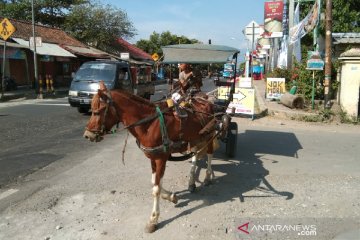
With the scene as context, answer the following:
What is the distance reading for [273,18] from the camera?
2605 cm

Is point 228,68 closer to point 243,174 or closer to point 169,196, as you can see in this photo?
point 243,174

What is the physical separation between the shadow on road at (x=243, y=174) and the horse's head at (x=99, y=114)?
142cm

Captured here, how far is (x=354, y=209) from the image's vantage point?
5.22m

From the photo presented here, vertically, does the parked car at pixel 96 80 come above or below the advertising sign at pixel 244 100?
above

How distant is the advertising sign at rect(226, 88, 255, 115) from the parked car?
4.48 meters

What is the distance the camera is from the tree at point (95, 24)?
132 ft

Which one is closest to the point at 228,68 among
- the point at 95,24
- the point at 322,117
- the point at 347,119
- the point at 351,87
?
the point at 322,117

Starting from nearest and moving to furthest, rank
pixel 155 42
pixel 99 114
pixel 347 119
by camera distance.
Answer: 1. pixel 99 114
2. pixel 347 119
3. pixel 155 42

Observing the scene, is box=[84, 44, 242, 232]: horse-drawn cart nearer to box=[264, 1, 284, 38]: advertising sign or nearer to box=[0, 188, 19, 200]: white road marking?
box=[0, 188, 19, 200]: white road marking

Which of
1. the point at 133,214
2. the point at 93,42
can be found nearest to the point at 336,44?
the point at 133,214

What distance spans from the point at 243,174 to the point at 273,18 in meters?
21.5

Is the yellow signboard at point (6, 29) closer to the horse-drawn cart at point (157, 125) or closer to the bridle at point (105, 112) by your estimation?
the horse-drawn cart at point (157, 125)

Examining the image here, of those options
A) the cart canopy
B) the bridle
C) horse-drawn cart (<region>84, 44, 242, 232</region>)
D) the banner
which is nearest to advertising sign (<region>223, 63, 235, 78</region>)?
the cart canopy

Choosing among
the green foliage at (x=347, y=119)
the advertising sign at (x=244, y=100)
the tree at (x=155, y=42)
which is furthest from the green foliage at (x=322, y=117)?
the tree at (x=155, y=42)
